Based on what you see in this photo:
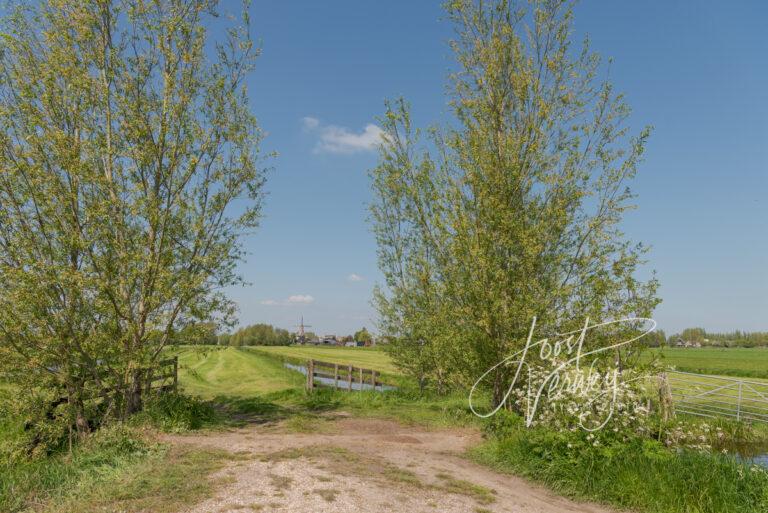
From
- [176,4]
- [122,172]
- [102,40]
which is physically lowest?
[122,172]

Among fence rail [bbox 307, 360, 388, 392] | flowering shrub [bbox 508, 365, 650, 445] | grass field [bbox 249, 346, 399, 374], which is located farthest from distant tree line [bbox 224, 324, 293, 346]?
flowering shrub [bbox 508, 365, 650, 445]

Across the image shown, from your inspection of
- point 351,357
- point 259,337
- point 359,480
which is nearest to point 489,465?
point 359,480

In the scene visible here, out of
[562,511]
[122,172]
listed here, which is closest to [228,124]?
[122,172]

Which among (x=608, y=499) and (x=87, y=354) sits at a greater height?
(x=87, y=354)

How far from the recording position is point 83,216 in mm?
10742

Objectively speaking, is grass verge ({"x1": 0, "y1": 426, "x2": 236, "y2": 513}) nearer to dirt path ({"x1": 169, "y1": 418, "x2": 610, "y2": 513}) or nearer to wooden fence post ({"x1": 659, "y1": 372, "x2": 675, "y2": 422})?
dirt path ({"x1": 169, "y1": 418, "x2": 610, "y2": 513})

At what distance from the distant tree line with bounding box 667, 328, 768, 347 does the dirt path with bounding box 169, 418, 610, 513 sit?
141 metres

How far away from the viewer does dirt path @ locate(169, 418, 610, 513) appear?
19.8 feet

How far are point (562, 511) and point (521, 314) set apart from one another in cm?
475

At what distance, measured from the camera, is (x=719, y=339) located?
472 feet

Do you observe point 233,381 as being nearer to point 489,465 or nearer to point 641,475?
point 489,465

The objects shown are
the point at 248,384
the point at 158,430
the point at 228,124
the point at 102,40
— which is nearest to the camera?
the point at 158,430

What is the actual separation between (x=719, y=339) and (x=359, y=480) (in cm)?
17392

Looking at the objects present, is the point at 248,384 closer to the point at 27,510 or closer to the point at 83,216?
the point at 83,216
